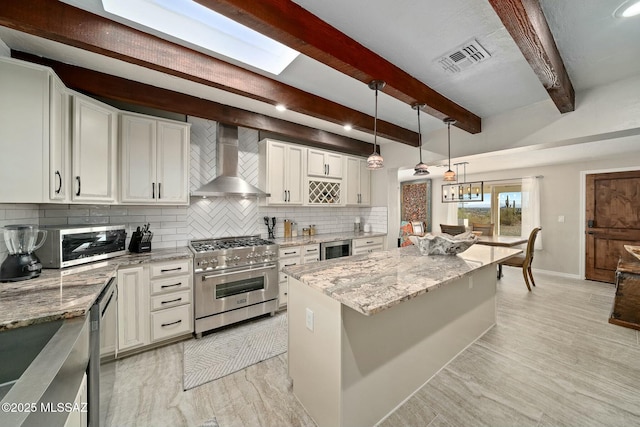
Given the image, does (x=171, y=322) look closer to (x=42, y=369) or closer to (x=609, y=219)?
(x=42, y=369)

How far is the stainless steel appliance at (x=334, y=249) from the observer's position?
3.54m

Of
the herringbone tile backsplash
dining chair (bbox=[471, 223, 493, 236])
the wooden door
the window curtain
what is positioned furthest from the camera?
the window curtain

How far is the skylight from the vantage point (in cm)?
150

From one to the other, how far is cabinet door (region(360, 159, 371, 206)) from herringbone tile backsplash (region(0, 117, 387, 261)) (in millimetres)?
A: 1066

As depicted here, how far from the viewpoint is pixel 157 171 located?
2.54 meters

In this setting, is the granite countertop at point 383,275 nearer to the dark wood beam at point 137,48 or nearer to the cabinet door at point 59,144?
the dark wood beam at point 137,48

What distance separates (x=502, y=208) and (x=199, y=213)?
22.5 feet

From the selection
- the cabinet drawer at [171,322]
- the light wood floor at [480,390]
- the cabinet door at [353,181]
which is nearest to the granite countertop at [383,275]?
the light wood floor at [480,390]

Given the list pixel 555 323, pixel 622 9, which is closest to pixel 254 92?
pixel 622 9

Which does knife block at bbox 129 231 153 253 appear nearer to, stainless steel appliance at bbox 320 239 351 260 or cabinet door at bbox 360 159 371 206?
stainless steel appliance at bbox 320 239 351 260

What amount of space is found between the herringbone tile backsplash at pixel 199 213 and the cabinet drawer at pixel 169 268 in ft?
1.89

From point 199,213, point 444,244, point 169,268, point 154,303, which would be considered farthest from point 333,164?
point 154,303

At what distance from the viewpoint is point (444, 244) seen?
231cm

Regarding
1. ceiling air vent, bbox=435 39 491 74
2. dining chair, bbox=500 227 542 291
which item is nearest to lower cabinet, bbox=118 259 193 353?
ceiling air vent, bbox=435 39 491 74
